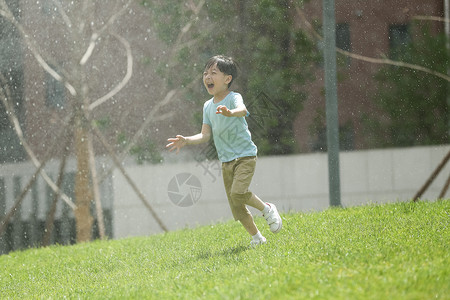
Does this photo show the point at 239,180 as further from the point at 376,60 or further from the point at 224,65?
the point at 376,60

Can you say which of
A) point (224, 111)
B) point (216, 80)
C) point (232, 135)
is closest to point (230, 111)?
point (224, 111)

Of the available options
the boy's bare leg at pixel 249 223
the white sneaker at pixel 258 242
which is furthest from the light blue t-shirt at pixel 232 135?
the white sneaker at pixel 258 242

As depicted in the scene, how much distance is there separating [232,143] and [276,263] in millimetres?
982

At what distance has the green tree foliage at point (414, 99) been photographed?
656cm

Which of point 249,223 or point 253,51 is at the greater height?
point 253,51

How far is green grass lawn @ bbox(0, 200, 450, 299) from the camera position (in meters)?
2.96

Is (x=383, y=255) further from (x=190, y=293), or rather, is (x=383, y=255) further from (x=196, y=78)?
(x=196, y=78)

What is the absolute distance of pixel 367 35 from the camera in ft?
21.7

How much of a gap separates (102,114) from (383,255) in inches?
168

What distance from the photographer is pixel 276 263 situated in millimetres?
3520

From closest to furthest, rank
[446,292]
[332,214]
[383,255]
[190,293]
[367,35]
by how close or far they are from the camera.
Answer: [446,292] < [190,293] < [383,255] < [332,214] < [367,35]

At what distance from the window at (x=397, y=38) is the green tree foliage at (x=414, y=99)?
24 mm

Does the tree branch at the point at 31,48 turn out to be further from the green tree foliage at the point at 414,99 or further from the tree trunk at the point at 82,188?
the green tree foliage at the point at 414,99

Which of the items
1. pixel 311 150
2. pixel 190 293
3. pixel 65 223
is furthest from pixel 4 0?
pixel 190 293
